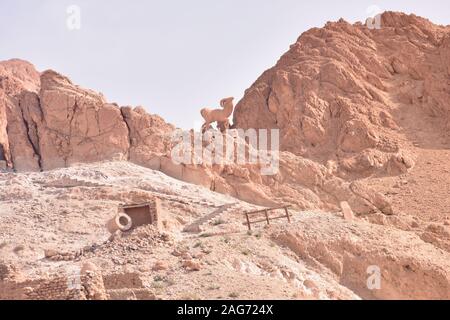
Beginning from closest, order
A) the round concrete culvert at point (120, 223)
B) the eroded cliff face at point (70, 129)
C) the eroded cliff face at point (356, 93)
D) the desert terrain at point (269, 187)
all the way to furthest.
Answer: the desert terrain at point (269, 187) → the round concrete culvert at point (120, 223) → the eroded cliff face at point (70, 129) → the eroded cliff face at point (356, 93)

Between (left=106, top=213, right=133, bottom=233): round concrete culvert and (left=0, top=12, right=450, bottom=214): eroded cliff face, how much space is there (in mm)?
9803

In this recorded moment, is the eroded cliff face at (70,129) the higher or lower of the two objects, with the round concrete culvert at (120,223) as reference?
higher

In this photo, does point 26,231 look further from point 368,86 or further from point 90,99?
point 368,86

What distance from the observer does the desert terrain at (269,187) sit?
21.0 metres

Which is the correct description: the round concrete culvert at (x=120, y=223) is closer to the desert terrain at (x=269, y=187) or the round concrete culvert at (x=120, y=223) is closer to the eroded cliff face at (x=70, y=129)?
the desert terrain at (x=269, y=187)

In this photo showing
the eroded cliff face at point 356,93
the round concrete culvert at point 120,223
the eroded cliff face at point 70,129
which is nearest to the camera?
the round concrete culvert at point 120,223

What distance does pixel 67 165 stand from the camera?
1401 inches

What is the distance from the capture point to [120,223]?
79.0 ft

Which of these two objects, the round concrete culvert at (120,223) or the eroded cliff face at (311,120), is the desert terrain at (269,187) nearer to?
the eroded cliff face at (311,120)

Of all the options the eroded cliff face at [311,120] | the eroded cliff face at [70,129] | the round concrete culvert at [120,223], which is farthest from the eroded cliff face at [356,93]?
the round concrete culvert at [120,223]

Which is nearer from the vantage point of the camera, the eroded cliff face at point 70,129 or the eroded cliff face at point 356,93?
the eroded cliff face at point 70,129

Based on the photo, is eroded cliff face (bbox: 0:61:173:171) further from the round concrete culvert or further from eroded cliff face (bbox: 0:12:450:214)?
the round concrete culvert

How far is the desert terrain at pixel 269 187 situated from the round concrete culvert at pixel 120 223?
1.34 ft
